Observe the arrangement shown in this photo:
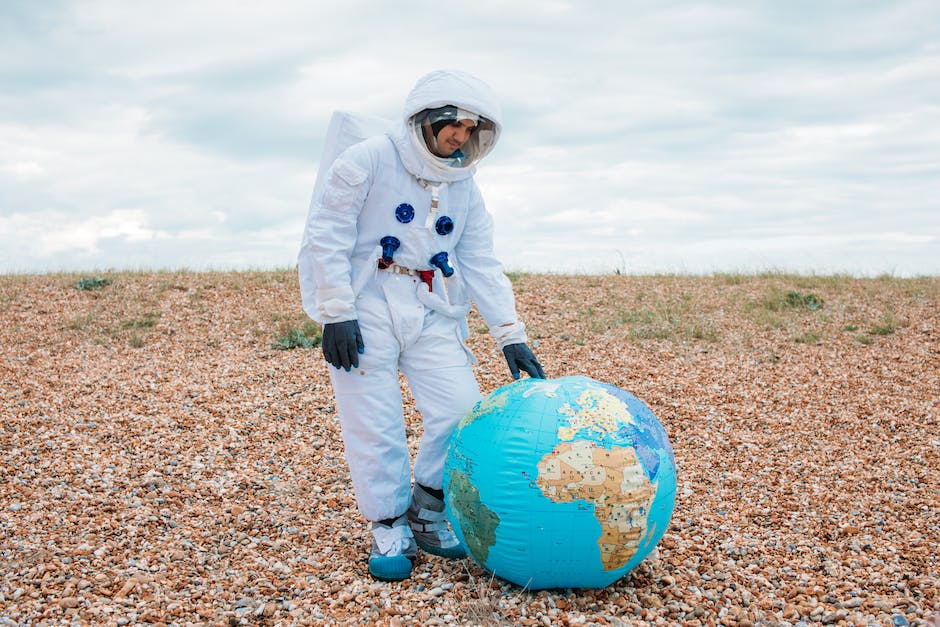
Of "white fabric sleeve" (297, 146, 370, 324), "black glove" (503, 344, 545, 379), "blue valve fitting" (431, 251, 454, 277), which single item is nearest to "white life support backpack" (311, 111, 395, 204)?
"white fabric sleeve" (297, 146, 370, 324)

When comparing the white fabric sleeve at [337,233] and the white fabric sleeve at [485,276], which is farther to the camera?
the white fabric sleeve at [485,276]

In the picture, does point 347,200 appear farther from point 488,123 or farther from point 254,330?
point 254,330

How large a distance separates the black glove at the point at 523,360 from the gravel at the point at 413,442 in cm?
106

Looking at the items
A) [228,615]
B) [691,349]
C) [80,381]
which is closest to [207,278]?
[80,381]

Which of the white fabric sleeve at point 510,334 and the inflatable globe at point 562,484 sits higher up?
the white fabric sleeve at point 510,334

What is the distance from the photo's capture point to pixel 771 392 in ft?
25.7

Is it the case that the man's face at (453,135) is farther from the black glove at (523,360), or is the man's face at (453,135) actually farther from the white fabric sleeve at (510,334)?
the black glove at (523,360)

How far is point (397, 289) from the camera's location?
4141 millimetres

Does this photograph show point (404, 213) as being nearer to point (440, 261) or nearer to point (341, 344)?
point (440, 261)

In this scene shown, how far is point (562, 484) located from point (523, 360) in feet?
3.65

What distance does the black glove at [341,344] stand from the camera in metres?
3.89

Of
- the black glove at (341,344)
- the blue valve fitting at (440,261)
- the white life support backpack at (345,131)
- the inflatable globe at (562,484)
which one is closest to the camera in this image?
the inflatable globe at (562,484)

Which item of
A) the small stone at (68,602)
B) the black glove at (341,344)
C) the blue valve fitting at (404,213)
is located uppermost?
the blue valve fitting at (404,213)

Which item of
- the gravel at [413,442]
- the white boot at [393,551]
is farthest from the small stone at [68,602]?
the white boot at [393,551]
